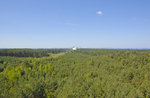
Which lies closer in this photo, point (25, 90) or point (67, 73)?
point (25, 90)

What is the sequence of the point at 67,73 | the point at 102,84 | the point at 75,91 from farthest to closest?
the point at 67,73 < the point at 102,84 < the point at 75,91

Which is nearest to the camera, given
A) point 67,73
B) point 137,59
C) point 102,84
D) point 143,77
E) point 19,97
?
point 19,97

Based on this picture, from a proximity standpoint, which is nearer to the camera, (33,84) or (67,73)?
(33,84)

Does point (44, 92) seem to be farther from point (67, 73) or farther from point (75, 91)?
point (67, 73)

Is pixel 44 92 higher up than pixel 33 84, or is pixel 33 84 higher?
pixel 33 84

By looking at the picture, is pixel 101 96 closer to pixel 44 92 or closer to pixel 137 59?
pixel 44 92

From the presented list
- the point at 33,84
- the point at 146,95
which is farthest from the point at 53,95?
the point at 146,95

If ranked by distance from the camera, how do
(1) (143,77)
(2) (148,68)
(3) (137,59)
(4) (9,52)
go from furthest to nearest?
1. (4) (9,52)
2. (3) (137,59)
3. (2) (148,68)
4. (1) (143,77)

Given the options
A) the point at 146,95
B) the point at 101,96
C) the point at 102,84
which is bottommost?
the point at 146,95

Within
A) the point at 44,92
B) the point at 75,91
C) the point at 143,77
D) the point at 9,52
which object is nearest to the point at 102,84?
the point at 75,91
